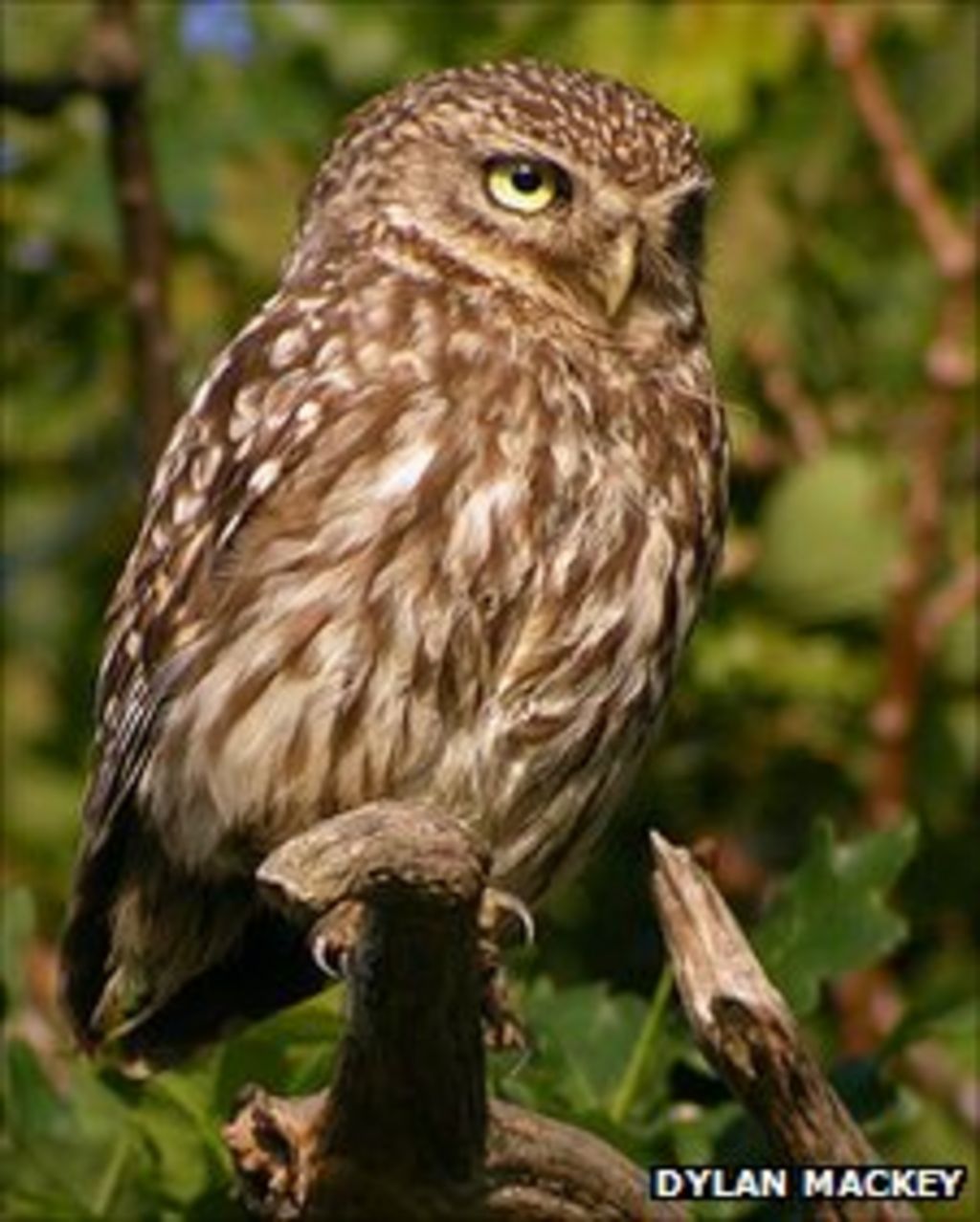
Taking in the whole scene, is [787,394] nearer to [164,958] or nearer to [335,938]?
[164,958]

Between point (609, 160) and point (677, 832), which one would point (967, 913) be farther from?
point (609, 160)

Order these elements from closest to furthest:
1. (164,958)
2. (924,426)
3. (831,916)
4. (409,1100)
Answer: (409,1100) → (831,916) → (164,958) → (924,426)

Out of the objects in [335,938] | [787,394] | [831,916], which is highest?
[335,938]

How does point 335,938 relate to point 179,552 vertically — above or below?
below

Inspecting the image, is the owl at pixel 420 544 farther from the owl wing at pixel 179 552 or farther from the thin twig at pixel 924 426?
the thin twig at pixel 924 426

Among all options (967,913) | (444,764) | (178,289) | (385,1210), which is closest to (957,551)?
(967,913)

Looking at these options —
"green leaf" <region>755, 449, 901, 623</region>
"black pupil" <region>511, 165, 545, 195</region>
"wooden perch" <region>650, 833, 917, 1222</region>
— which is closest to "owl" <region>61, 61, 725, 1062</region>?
"black pupil" <region>511, 165, 545, 195</region>

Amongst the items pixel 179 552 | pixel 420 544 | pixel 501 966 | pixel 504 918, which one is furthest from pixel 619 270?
pixel 501 966

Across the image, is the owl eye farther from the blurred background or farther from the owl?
the blurred background
